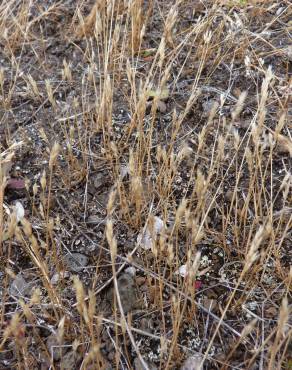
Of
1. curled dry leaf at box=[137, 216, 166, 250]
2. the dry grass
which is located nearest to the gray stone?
the dry grass

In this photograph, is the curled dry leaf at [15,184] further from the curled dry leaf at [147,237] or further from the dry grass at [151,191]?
the curled dry leaf at [147,237]

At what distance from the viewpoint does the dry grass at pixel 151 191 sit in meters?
1.19

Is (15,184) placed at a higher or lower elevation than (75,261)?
higher

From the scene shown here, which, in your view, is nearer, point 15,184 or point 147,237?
point 147,237

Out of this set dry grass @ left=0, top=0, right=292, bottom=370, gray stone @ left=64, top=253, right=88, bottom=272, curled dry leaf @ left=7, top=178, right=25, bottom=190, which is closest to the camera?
dry grass @ left=0, top=0, right=292, bottom=370

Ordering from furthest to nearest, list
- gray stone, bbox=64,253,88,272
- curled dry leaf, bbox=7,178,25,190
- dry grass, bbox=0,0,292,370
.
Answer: curled dry leaf, bbox=7,178,25,190 < gray stone, bbox=64,253,88,272 < dry grass, bbox=0,0,292,370

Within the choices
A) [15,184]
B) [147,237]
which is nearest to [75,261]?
[147,237]

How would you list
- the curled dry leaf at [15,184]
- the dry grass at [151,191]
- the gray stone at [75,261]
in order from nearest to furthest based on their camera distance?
1. the dry grass at [151,191]
2. the gray stone at [75,261]
3. the curled dry leaf at [15,184]

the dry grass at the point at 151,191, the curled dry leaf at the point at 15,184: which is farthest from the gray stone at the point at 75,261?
the curled dry leaf at the point at 15,184

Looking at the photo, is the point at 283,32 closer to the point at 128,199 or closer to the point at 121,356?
the point at 128,199

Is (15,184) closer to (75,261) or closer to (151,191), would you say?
(75,261)

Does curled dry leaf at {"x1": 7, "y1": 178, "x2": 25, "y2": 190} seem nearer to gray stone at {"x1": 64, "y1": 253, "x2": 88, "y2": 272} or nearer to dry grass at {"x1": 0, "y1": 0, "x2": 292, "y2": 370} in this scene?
dry grass at {"x1": 0, "y1": 0, "x2": 292, "y2": 370}

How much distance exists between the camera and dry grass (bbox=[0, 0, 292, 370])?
119 centimetres

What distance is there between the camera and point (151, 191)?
1504mm
